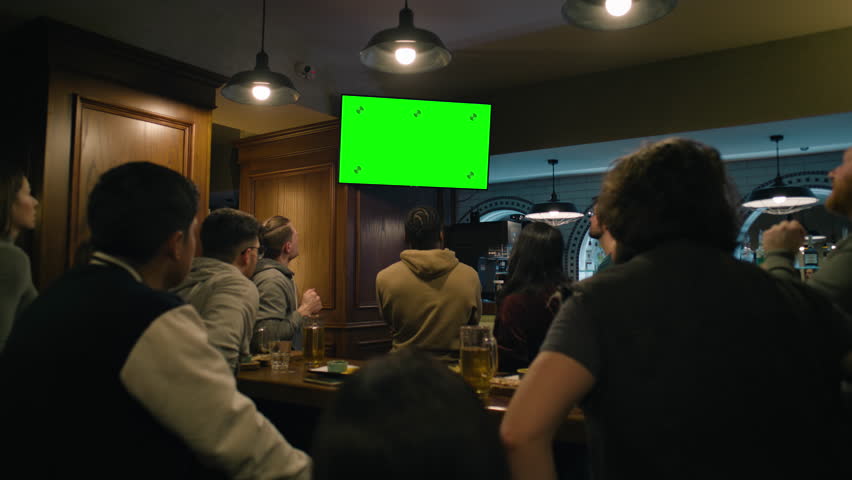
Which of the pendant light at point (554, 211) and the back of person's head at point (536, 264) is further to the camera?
the pendant light at point (554, 211)

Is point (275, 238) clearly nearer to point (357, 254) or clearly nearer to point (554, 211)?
point (357, 254)

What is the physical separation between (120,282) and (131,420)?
25cm

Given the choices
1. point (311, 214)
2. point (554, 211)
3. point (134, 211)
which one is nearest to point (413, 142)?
point (311, 214)

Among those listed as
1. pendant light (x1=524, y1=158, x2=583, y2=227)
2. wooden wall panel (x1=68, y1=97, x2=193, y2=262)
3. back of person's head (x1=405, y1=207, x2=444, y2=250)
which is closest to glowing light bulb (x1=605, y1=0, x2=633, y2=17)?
back of person's head (x1=405, y1=207, x2=444, y2=250)

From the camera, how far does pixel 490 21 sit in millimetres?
3941

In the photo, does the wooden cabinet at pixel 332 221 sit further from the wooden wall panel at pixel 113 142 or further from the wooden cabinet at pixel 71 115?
the wooden cabinet at pixel 71 115

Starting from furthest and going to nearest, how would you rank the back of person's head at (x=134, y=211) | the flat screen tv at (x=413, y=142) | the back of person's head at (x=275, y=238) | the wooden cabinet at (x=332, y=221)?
1. the wooden cabinet at (x=332, y=221)
2. the flat screen tv at (x=413, y=142)
3. the back of person's head at (x=275, y=238)
4. the back of person's head at (x=134, y=211)

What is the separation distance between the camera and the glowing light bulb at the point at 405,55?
9.32ft

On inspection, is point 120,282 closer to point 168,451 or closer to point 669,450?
point 168,451

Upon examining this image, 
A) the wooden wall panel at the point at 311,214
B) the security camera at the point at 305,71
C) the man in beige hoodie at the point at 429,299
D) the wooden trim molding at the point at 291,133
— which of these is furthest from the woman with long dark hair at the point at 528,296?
the security camera at the point at 305,71

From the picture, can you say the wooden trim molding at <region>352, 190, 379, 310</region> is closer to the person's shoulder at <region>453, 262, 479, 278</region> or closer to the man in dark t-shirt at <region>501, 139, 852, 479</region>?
the person's shoulder at <region>453, 262, 479, 278</region>

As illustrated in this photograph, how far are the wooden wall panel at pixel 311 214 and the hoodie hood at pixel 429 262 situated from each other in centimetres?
180

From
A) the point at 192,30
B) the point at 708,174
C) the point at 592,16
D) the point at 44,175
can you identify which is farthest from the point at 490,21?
the point at 708,174

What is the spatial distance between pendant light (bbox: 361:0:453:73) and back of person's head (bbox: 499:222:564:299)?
3.41 feet
